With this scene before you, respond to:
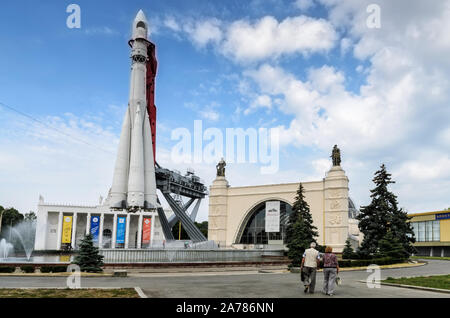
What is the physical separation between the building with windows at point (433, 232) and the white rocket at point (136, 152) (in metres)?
39.7

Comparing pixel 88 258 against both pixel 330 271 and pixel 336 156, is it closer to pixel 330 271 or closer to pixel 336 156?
pixel 330 271

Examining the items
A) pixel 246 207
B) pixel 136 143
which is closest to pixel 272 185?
pixel 246 207

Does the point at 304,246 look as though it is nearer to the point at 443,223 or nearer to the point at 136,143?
the point at 136,143

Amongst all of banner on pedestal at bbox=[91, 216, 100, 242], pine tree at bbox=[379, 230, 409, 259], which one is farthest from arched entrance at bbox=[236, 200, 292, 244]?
pine tree at bbox=[379, 230, 409, 259]

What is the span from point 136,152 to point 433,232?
45371mm

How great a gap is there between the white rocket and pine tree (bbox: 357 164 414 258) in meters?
19.1

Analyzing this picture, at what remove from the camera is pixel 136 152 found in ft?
108

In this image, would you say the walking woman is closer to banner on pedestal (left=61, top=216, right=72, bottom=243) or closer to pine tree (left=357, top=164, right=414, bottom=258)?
pine tree (left=357, top=164, right=414, bottom=258)

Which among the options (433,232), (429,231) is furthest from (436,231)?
(429,231)

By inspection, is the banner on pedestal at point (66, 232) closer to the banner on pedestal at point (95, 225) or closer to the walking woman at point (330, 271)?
the banner on pedestal at point (95, 225)

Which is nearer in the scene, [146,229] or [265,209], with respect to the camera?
[265,209]

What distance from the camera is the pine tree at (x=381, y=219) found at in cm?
3372

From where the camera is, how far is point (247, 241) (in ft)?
177
